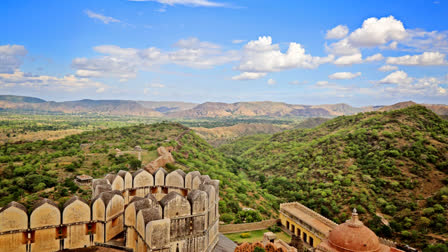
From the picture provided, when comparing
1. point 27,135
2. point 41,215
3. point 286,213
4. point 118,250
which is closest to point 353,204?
point 286,213

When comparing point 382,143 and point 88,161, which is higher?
point 382,143

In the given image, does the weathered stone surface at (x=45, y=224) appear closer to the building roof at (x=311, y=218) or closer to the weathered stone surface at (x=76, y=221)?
the weathered stone surface at (x=76, y=221)

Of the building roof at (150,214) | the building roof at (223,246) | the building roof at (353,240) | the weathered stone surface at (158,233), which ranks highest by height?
the building roof at (150,214)

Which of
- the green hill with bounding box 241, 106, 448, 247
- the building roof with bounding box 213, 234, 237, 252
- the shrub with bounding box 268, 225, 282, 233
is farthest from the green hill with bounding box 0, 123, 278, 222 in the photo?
the building roof with bounding box 213, 234, 237, 252

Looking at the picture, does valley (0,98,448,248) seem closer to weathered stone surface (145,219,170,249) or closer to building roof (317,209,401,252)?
building roof (317,209,401,252)

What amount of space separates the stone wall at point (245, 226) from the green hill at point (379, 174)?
11.1m

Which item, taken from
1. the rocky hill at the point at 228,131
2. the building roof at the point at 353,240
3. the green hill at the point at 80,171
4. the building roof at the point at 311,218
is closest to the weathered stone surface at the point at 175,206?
the building roof at the point at 353,240

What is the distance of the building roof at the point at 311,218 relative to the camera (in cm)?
3100

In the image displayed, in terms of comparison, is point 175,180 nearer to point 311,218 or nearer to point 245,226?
point 245,226

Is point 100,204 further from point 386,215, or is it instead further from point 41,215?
point 386,215

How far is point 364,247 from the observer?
19766mm

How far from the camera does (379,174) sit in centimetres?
4778

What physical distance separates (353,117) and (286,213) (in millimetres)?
51812

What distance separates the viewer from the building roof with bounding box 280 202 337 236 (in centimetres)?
3100
